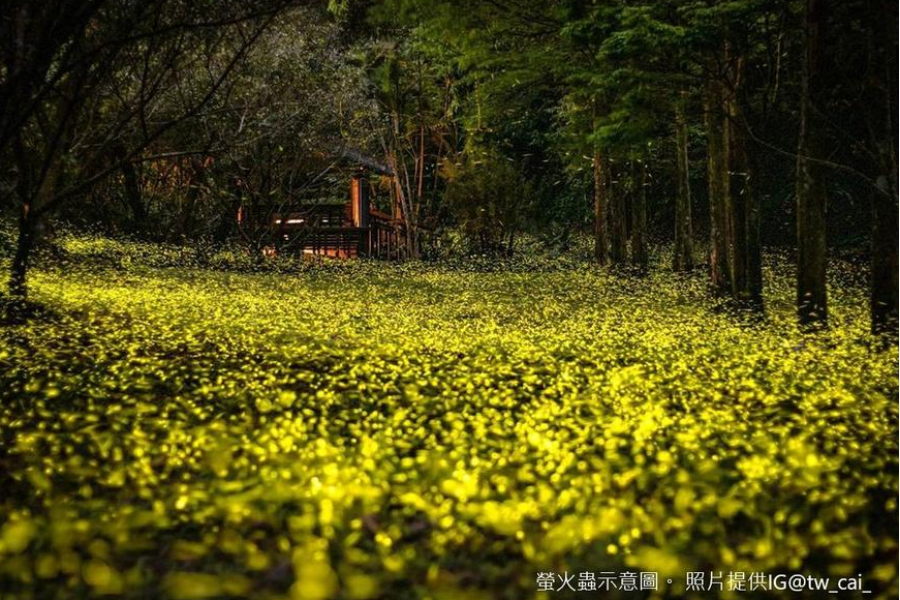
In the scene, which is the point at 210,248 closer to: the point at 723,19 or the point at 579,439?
the point at 723,19

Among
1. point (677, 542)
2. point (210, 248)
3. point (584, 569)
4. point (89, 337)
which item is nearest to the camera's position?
point (584, 569)

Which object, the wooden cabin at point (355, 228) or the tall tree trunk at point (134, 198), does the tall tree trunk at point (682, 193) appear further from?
the tall tree trunk at point (134, 198)

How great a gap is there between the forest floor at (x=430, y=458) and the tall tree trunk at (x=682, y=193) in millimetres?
8167

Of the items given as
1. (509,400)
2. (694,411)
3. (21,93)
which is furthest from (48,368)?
(694,411)

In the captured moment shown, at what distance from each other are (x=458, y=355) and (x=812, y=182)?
6133 millimetres

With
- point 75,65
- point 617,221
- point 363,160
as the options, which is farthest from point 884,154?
point 363,160

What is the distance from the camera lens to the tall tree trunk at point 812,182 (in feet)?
41.1

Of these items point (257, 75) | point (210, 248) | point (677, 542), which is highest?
point (257, 75)

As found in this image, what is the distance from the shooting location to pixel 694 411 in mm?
8781

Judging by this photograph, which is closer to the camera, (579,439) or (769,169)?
(579,439)

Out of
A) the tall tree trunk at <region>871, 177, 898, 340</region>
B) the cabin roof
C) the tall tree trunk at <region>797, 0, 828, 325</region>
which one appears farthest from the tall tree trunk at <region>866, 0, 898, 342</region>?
the cabin roof

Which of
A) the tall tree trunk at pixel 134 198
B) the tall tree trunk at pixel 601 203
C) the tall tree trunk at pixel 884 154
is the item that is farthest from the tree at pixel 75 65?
the tall tree trunk at pixel 601 203

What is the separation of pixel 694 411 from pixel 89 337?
913cm

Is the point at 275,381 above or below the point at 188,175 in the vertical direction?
below
